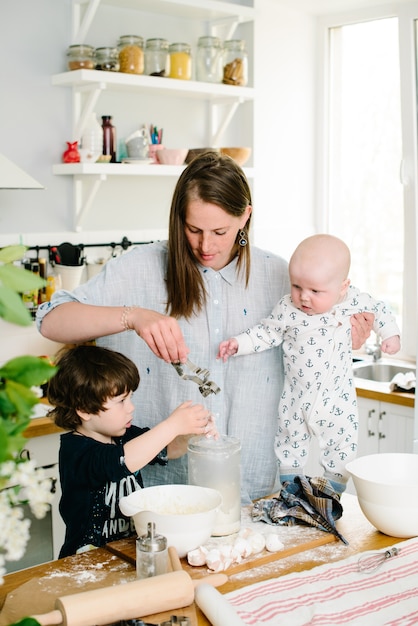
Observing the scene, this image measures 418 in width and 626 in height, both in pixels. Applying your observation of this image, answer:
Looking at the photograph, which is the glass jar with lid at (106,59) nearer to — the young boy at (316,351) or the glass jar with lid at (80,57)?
the glass jar with lid at (80,57)

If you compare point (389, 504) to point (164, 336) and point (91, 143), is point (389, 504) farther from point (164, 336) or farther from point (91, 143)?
point (91, 143)

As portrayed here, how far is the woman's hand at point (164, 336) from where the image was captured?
1.89m

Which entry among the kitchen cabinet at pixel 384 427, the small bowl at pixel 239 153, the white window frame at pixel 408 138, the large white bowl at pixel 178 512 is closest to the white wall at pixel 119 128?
the small bowl at pixel 239 153

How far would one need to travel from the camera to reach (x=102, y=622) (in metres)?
1.39

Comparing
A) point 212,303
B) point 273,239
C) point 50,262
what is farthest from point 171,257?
point 273,239

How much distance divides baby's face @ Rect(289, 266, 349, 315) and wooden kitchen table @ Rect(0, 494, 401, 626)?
0.59 m

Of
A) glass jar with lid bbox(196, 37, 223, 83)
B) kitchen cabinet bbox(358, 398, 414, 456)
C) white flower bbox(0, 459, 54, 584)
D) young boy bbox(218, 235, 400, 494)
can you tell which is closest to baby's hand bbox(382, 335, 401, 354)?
young boy bbox(218, 235, 400, 494)

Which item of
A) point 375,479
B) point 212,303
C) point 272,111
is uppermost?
point 272,111

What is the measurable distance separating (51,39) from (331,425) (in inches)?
83.6

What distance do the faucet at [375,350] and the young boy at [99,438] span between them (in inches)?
91.2

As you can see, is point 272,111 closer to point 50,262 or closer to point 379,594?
point 50,262

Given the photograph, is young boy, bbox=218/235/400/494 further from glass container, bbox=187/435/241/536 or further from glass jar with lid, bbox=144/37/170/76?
glass jar with lid, bbox=144/37/170/76

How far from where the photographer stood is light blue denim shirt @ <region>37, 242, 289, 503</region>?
222 centimetres

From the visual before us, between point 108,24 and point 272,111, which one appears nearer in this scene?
point 108,24
